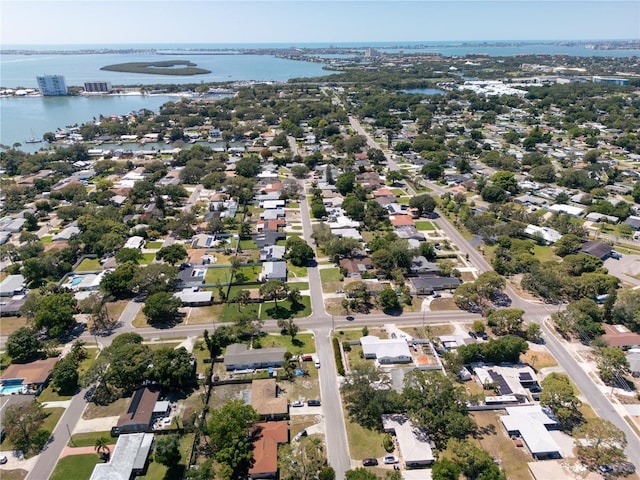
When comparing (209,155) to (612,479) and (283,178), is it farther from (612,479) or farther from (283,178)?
(612,479)

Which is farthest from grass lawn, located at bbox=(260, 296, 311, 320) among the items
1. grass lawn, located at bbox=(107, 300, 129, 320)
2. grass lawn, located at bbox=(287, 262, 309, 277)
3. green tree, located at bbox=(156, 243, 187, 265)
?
grass lawn, located at bbox=(107, 300, 129, 320)

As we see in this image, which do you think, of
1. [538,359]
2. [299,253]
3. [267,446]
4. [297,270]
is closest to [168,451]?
[267,446]

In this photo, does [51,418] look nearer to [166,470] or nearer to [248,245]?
[166,470]

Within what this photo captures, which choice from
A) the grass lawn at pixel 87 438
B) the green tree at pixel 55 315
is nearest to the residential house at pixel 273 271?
the green tree at pixel 55 315

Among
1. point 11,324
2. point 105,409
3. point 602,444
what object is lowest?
point 11,324

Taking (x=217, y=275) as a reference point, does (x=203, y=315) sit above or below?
below

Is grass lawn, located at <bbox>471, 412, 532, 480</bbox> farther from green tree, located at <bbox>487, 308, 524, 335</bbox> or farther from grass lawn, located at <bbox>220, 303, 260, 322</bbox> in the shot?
grass lawn, located at <bbox>220, 303, 260, 322</bbox>

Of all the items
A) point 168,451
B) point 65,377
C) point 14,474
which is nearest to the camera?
point 168,451
